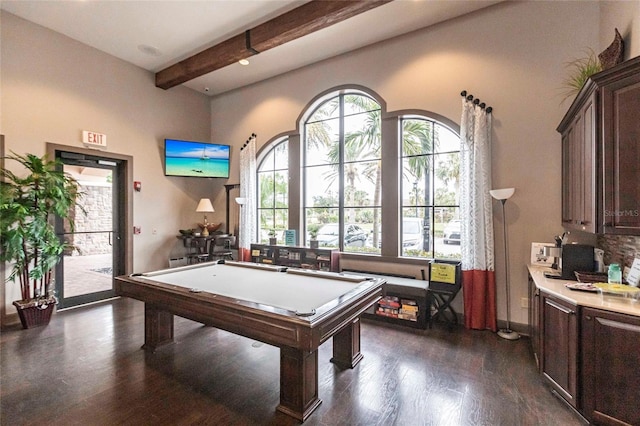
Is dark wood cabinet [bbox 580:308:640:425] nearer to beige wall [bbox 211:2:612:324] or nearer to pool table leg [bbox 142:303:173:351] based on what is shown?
beige wall [bbox 211:2:612:324]

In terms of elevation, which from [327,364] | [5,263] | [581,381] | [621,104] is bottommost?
[327,364]

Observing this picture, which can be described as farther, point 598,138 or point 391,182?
point 391,182

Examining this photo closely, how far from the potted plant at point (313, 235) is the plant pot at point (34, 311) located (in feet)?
12.2

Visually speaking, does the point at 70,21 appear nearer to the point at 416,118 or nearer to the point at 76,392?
the point at 76,392

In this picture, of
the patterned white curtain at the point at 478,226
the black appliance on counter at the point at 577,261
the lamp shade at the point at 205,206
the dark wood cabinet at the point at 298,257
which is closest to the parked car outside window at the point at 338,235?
the dark wood cabinet at the point at 298,257

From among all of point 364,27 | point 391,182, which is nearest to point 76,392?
point 391,182

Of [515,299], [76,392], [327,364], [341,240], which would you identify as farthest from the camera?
[341,240]

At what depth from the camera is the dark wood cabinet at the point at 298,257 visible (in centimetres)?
469

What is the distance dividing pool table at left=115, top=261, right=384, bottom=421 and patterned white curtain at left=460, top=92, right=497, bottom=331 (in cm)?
166

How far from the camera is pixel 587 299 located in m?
2.09

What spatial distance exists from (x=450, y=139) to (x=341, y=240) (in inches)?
91.0

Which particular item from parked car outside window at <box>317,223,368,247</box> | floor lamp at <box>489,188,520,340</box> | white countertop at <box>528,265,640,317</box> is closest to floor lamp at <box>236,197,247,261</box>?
→ parked car outside window at <box>317,223,368,247</box>

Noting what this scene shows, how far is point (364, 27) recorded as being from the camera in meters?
4.13

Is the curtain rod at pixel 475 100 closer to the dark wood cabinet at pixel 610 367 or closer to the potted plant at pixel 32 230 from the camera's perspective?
the dark wood cabinet at pixel 610 367
